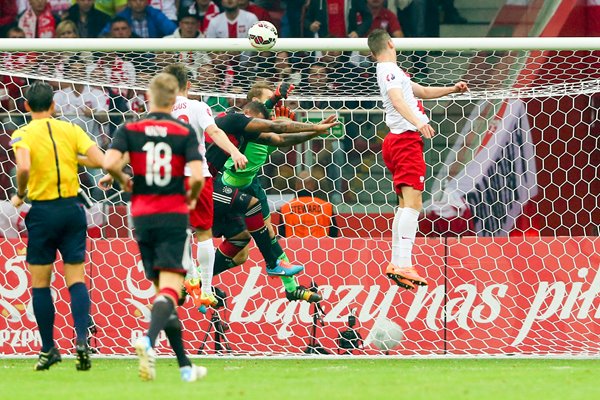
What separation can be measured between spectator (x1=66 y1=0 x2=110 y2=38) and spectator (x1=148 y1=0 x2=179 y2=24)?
29.8 inches

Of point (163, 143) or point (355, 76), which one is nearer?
point (163, 143)

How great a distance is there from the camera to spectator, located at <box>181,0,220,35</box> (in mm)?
15781

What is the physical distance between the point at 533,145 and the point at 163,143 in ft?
20.6

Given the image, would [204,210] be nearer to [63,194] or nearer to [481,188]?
[63,194]

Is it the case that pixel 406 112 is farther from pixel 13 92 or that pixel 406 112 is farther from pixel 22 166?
pixel 13 92

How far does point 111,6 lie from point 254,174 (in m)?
6.19

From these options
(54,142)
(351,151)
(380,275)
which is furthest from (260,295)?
(54,142)

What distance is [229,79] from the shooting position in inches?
489

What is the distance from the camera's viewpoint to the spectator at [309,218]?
12.1m

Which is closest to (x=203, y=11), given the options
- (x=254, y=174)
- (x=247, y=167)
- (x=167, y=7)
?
(x=167, y=7)

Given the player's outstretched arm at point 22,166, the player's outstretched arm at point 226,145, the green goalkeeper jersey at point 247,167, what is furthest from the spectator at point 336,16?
the player's outstretched arm at point 22,166

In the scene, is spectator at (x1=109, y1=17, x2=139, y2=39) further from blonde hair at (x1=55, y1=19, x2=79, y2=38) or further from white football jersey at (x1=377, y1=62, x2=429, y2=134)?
white football jersey at (x1=377, y1=62, x2=429, y2=134)

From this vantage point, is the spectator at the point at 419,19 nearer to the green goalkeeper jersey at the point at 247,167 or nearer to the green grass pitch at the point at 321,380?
the green goalkeeper jersey at the point at 247,167

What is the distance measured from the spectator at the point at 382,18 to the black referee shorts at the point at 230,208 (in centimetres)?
511
